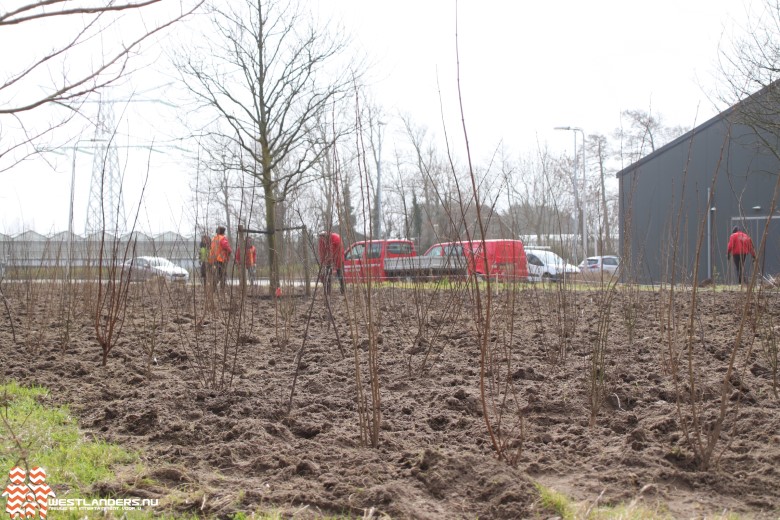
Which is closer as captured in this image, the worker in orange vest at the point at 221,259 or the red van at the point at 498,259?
the red van at the point at 498,259

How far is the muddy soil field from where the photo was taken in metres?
2.16

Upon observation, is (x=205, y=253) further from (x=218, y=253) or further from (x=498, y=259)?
(x=498, y=259)

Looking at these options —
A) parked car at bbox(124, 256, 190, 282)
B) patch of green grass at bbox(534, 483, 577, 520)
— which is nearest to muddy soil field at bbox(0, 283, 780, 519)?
patch of green grass at bbox(534, 483, 577, 520)

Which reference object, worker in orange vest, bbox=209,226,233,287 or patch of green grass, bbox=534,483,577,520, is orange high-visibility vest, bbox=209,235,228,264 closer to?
worker in orange vest, bbox=209,226,233,287

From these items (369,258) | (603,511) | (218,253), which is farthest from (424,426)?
(218,253)

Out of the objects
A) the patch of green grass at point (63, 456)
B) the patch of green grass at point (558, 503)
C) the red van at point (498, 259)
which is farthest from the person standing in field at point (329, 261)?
the patch of green grass at point (558, 503)

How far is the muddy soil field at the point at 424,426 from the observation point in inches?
85.1

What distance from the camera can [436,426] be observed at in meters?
2.97

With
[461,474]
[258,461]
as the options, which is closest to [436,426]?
[461,474]

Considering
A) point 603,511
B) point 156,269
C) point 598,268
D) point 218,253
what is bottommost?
point 603,511

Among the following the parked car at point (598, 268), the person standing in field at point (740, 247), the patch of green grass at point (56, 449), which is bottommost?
the patch of green grass at point (56, 449)

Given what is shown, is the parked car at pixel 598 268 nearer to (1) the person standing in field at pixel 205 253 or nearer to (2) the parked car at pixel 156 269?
(1) the person standing in field at pixel 205 253

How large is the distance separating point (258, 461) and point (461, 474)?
2.65ft

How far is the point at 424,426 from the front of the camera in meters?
2.94
